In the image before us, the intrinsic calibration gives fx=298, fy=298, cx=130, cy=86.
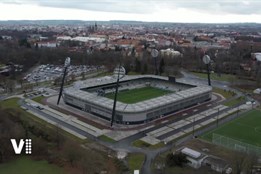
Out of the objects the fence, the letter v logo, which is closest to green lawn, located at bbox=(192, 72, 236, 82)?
the fence

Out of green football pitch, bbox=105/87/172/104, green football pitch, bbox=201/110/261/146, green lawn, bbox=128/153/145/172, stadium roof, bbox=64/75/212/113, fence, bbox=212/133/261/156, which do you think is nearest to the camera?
green lawn, bbox=128/153/145/172

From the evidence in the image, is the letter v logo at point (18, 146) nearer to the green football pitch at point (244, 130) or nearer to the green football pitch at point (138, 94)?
the green football pitch at point (244, 130)

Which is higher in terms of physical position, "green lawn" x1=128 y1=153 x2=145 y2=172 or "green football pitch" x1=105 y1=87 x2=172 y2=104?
"green football pitch" x1=105 y1=87 x2=172 y2=104

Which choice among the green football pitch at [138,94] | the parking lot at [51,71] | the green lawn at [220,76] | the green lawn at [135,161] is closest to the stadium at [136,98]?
the green football pitch at [138,94]

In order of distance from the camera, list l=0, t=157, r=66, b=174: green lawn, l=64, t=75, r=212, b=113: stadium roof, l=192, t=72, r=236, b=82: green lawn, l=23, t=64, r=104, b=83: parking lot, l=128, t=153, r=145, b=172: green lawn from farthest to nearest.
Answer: l=23, t=64, r=104, b=83: parking lot → l=192, t=72, r=236, b=82: green lawn → l=64, t=75, r=212, b=113: stadium roof → l=128, t=153, r=145, b=172: green lawn → l=0, t=157, r=66, b=174: green lawn

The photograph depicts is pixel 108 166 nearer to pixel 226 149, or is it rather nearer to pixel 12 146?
pixel 12 146

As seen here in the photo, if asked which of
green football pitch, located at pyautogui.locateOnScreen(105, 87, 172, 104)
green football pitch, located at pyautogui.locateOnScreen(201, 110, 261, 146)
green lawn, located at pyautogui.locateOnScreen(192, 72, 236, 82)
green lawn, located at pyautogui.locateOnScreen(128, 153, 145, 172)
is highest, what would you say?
green lawn, located at pyautogui.locateOnScreen(192, 72, 236, 82)

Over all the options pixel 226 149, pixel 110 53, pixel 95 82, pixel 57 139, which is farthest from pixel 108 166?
pixel 110 53

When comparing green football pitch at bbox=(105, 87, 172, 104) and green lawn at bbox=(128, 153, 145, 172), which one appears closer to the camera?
green lawn at bbox=(128, 153, 145, 172)

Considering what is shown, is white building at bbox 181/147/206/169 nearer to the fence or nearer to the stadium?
the fence
